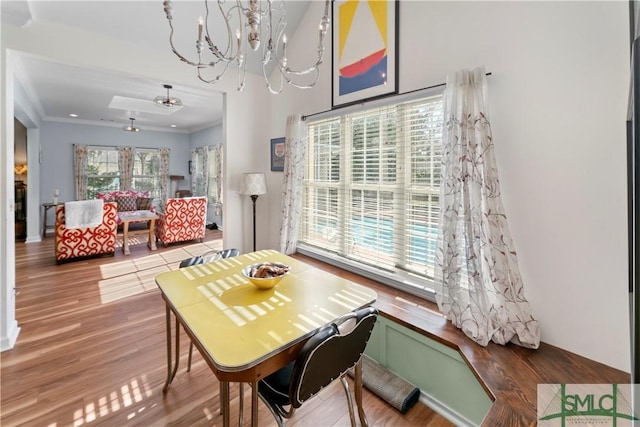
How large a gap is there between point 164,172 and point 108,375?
713cm

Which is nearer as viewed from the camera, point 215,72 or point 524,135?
point 524,135

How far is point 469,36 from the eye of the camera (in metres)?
1.93

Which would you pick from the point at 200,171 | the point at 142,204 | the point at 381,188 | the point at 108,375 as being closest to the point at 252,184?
the point at 381,188

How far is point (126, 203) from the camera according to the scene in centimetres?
686

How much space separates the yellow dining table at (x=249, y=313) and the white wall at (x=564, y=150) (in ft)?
3.49

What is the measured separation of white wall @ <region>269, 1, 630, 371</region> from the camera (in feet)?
4.75

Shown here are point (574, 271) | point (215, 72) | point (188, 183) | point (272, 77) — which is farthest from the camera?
point (188, 183)

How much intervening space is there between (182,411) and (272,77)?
11.7 ft

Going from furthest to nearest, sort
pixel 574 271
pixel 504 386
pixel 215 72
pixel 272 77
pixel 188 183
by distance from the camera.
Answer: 1. pixel 188 183
2. pixel 272 77
3. pixel 215 72
4. pixel 574 271
5. pixel 504 386

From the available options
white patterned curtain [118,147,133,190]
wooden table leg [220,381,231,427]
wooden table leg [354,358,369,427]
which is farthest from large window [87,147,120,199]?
wooden table leg [354,358,369,427]

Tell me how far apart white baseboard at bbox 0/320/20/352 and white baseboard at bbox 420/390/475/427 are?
324 centimetres

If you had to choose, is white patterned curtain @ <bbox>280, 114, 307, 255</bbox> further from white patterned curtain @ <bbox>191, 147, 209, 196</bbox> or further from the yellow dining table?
white patterned curtain @ <bbox>191, 147, 209, 196</bbox>

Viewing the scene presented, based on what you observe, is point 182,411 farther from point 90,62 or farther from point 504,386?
point 90,62

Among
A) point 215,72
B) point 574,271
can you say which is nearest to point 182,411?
point 574,271
